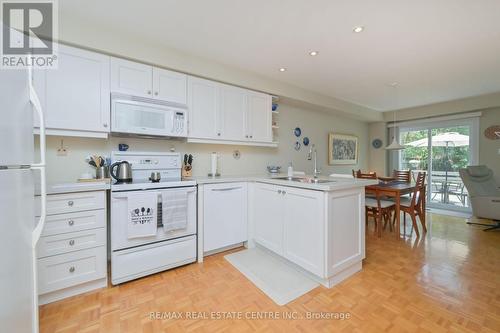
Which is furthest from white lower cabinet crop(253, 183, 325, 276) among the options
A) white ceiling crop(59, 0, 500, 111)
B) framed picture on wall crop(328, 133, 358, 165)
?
framed picture on wall crop(328, 133, 358, 165)

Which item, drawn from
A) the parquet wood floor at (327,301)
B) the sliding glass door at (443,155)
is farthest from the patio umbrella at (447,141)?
the parquet wood floor at (327,301)

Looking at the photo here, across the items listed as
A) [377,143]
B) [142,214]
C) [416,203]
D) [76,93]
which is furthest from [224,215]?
[377,143]

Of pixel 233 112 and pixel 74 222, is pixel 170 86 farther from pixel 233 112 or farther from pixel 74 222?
pixel 74 222

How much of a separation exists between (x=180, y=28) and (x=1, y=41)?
1539 millimetres

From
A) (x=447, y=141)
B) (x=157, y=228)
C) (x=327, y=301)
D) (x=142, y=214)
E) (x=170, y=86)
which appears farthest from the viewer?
(x=447, y=141)

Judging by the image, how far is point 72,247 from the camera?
179cm

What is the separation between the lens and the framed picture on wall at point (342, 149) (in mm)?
4676

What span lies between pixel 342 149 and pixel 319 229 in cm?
350

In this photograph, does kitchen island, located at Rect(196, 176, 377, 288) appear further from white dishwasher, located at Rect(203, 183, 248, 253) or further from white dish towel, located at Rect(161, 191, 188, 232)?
white dish towel, located at Rect(161, 191, 188, 232)

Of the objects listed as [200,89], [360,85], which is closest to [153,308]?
[200,89]

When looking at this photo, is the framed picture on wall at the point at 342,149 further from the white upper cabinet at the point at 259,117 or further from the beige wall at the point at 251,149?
the white upper cabinet at the point at 259,117

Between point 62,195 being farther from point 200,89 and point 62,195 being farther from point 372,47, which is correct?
point 372,47

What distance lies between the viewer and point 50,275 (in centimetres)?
171

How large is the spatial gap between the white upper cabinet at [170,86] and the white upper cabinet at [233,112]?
1.66 feet
